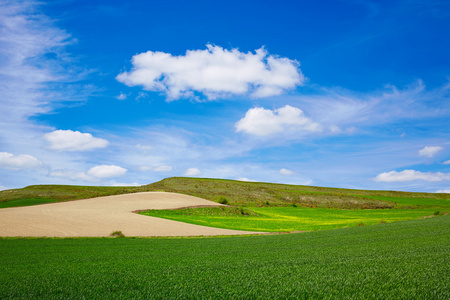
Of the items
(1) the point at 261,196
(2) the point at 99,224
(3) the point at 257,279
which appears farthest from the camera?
(1) the point at 261,196

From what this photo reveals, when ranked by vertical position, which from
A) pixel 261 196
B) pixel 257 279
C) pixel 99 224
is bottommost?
pixel 99 224

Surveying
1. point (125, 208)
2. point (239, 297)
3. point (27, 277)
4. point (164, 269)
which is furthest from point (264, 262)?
point (125, 208)

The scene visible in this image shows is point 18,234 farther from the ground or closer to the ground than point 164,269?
closer to the ground

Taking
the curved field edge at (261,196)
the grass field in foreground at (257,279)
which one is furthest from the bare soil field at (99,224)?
the curved field edge at (261,196)

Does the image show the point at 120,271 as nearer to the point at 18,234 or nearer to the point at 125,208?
the point at 18,234

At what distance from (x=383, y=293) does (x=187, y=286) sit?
10.2ft

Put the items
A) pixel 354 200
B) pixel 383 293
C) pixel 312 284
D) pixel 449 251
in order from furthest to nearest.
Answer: pixel 354 200
pixel 449 251
pixel 312 284
pixel 383 293

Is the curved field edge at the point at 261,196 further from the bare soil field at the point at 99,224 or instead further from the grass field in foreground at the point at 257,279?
the grass field in foreground at the point at 257,279

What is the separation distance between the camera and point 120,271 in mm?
6629

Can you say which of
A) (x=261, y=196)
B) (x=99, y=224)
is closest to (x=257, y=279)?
(x=99, y=224)

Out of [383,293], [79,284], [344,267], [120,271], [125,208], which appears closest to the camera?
[383,293]

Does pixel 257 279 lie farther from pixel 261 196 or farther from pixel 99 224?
pixel 261 196

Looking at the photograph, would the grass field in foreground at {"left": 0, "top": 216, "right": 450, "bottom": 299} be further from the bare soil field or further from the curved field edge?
the curved field edge

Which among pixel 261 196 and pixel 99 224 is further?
pixel 261 196
